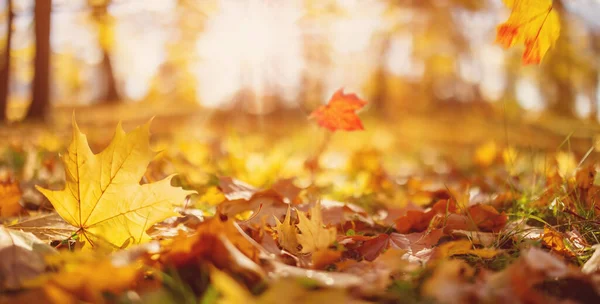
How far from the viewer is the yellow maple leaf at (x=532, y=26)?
122cm

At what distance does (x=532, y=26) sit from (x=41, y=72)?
6.43m

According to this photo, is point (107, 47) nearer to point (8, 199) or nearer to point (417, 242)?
point (8, 199)

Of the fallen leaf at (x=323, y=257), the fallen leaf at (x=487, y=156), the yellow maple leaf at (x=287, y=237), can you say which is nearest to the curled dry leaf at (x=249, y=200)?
the yellow maple leaf at (x=287, y=237)

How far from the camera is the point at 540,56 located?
1.22 meters

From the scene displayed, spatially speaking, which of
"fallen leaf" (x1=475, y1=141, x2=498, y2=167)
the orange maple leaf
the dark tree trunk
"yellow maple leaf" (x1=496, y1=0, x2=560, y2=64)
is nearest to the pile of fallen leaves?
the orange maple leaf

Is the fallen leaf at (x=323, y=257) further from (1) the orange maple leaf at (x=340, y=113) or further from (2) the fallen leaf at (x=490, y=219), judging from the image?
(1) the orange maple leaf at (x=340, y=113)

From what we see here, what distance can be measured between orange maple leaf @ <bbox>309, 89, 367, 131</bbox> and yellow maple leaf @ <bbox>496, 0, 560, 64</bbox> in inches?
22.7

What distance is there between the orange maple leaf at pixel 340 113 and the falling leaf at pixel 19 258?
109 cm

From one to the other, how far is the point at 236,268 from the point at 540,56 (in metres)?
0.98

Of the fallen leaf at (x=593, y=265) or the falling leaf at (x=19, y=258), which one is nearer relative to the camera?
the falling leaf at (x=19, y=258)

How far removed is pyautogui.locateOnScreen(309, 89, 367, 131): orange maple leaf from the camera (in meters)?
1.72

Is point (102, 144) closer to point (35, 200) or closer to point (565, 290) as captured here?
point (35, 200)

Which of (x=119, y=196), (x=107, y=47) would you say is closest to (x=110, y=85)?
(x=107, y=47)

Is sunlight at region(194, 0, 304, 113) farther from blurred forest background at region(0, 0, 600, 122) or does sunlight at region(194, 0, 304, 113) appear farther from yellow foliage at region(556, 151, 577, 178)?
yellow foliage at region(556, 151, 577, 178)
